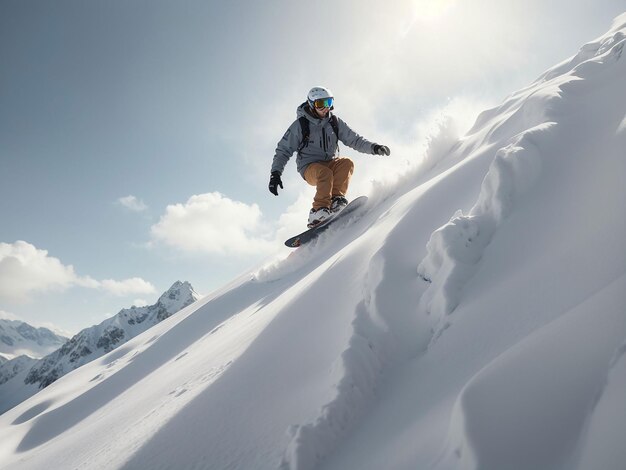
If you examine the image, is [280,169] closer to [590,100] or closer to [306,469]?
[590,100]

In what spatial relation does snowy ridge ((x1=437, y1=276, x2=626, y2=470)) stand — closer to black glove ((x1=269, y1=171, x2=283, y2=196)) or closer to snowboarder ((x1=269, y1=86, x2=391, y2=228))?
snowboarder ((x1=269, y1=86, x2=391, y2=228))

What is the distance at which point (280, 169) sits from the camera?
23.7 feet

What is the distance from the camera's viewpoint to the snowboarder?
6738mm

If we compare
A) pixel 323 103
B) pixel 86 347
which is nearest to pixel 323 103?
pixel 323 103

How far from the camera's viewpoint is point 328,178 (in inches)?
264

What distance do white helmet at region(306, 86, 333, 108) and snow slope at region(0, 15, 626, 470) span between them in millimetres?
4309

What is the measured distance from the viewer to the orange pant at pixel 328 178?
6715mm

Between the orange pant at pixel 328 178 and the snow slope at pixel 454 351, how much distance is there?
3.41m

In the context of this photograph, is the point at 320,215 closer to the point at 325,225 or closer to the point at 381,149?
the point at 325,225

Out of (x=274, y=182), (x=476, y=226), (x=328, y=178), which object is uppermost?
(x=274, y=182)

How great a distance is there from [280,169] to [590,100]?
17.2 ft

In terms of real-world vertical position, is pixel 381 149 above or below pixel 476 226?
above

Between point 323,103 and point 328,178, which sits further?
point 323,103

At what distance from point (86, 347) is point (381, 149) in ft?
702
